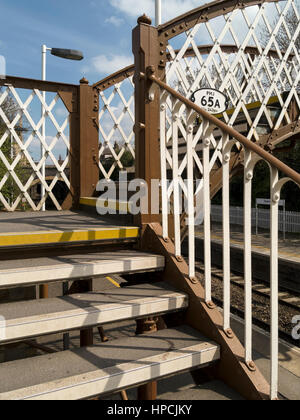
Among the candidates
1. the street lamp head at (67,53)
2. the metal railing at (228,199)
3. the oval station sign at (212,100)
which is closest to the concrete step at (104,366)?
the metal railing at (228,199)

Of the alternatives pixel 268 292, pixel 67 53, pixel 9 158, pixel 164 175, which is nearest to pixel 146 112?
pixel 164 175

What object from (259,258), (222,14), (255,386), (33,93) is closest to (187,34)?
(222,14)

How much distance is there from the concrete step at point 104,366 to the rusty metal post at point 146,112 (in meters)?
0.83

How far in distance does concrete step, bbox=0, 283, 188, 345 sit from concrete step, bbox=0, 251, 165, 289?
0.36 feet

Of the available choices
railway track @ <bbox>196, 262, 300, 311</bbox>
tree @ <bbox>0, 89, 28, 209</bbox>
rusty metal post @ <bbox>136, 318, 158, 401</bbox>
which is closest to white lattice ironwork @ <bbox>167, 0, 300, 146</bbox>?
rusty metal post @ <bbox>136, 318, 158, 401</bbox>

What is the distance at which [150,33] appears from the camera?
2047mm

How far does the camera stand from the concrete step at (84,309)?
1.33 metres

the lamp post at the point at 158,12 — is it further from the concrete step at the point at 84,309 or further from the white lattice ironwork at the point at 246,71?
the concrete step at the point at 84,309

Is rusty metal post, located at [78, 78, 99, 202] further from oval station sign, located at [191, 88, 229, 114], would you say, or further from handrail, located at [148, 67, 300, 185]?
handrail, located at [148, 67, 300, 185]

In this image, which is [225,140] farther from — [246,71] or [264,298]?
[264,298]

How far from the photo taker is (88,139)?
344cm

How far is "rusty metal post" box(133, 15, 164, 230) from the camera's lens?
2.02 m
